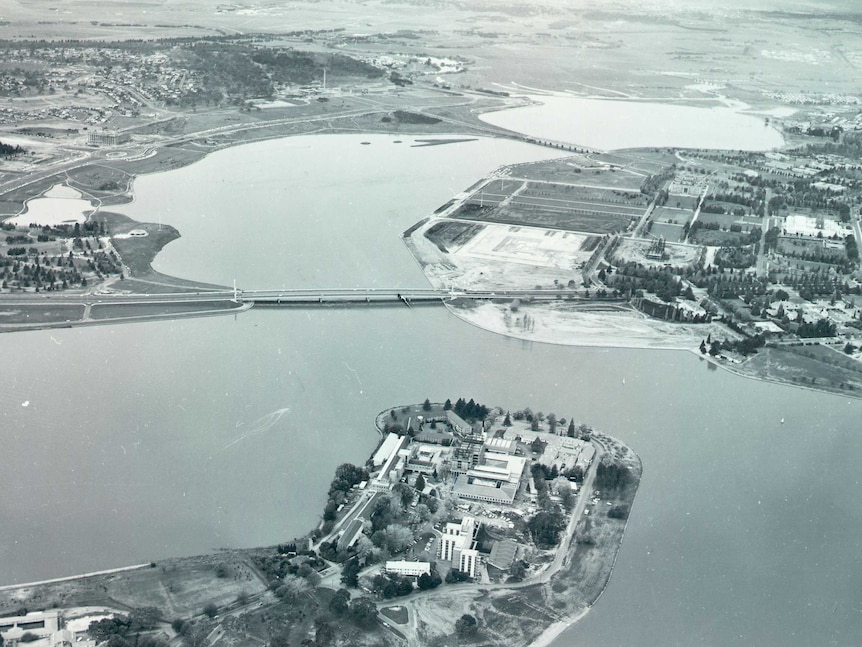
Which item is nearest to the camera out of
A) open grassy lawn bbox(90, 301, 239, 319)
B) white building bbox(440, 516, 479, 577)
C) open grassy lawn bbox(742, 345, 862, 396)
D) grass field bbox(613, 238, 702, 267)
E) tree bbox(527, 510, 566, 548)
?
white building bbox(440, 516, 479, 577)

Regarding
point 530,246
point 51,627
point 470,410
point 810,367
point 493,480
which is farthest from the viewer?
point 530,246

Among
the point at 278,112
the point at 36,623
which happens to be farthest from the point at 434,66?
the point at 36,623

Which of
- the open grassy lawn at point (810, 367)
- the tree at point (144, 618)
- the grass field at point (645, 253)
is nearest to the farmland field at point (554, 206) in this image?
the grass field at point (645, 253)

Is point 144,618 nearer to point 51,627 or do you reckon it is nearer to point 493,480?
point 51,627

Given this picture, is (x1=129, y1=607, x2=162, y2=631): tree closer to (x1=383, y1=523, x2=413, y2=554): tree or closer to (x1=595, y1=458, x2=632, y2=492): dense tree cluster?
(x1=383, y1=523, x2=413, y2=554): tree

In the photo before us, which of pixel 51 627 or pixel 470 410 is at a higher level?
pixel 470 410

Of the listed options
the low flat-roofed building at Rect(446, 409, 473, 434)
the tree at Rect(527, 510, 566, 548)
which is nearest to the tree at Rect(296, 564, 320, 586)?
the tree at Rect(527, 510, 566, 548)

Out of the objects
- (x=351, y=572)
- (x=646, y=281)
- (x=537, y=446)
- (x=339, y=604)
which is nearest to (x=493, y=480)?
(x=537, y=446)

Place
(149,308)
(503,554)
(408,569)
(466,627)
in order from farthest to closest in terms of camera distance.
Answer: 1. (149,308)
2. (503,554)
3. (408,569)
4. (466,627)
